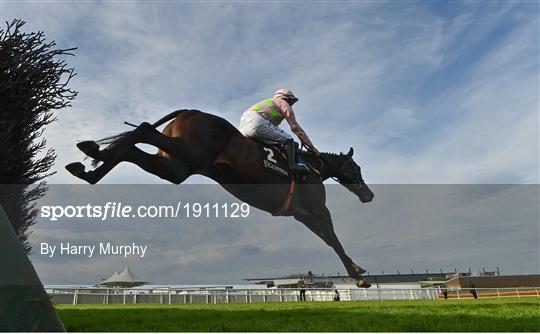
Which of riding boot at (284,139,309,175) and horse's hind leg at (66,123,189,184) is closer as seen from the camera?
horse's hind leg at (66,123,189,184)

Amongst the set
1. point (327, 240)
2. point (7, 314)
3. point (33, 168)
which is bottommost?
point (7, 314)

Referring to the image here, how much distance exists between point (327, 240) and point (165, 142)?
223 cm

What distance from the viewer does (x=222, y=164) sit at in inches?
194

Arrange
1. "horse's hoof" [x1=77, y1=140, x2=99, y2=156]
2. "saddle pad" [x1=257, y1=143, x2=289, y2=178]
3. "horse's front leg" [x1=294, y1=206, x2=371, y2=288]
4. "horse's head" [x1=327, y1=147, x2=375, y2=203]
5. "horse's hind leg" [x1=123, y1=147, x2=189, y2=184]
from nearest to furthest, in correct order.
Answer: "horse's hoof" [x1=77, y1=140, x2=99, y2=156] → "horse's hind leg" [x1=123, y1=147, x2=189, y2=184] → "saddle pad" [x1=257, y1=143, x2=289, y2=178] → "horse's front leg" [x1=294, y1=206, x2=371, y2=288] → "horse's head" [x1=327, y1=147, x2=375, y2=203]

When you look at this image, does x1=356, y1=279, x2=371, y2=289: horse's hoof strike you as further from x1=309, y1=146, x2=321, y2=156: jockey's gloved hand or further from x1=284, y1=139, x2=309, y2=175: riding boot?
x1=309, y1=146, x2=321, y2=156: jockey's gloved hand

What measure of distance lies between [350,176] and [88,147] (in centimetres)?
329

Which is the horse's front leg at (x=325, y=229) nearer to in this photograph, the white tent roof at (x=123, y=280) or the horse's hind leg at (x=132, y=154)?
the horse's hind leg at (x=132, y=154)

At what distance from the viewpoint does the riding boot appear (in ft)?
16.8

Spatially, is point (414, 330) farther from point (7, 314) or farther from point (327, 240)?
point (7, 314)

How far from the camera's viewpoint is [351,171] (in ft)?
19.4

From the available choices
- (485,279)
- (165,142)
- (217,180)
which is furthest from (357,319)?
(485,279)

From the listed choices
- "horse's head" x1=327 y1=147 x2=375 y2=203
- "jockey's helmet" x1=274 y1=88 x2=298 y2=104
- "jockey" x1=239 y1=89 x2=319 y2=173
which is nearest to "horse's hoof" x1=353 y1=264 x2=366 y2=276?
"horse's head" x1=327 y1=147 x2=375 y2=203

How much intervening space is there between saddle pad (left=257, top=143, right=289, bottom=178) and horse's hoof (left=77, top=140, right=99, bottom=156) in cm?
182

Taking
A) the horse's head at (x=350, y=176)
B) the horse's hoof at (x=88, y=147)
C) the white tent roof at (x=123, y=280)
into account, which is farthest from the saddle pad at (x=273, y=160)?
the white tent roof at (x=123, y=280)
